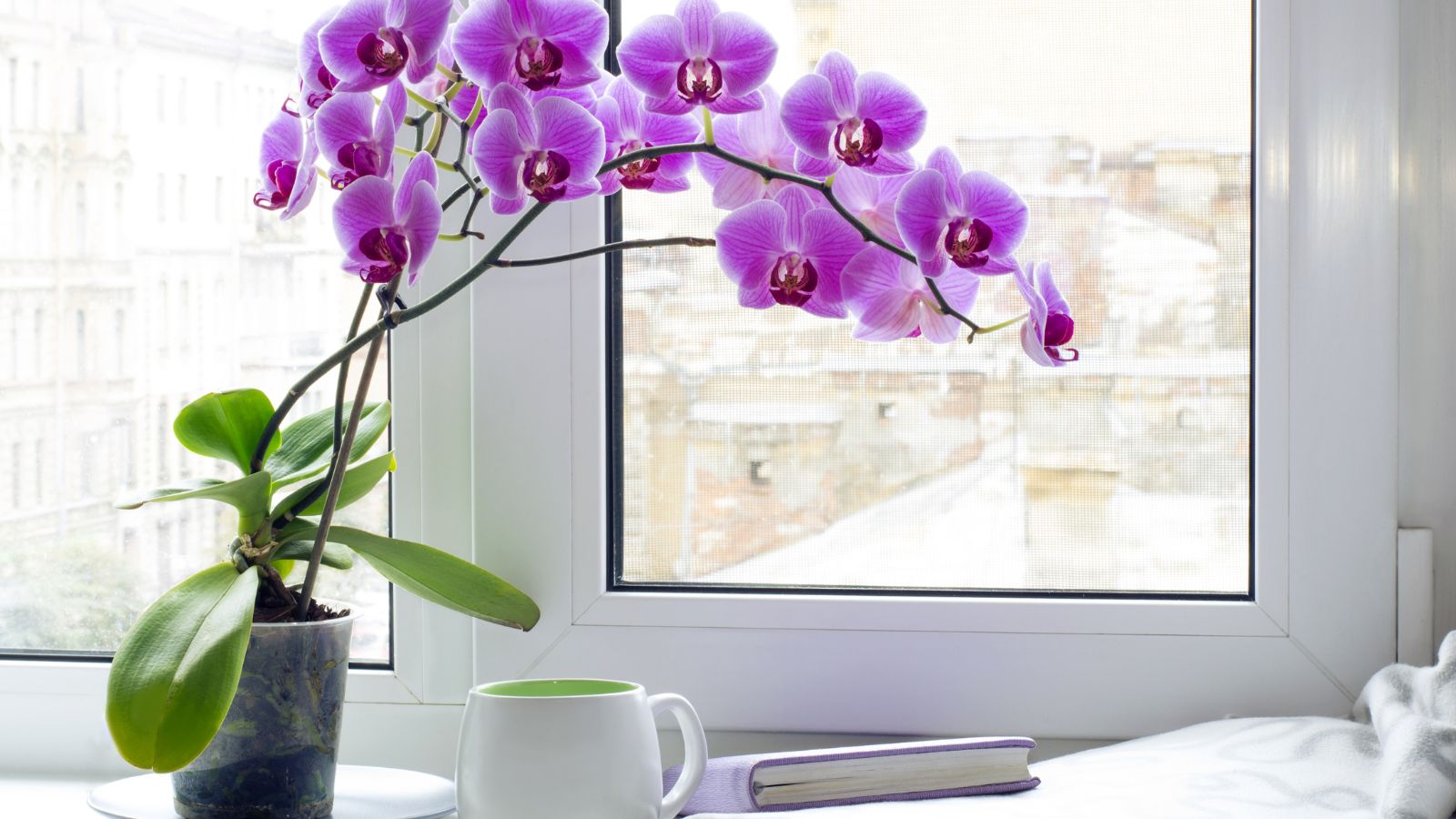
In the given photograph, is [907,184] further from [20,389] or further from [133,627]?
[20,389]

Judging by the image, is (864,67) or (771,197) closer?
(771,197)

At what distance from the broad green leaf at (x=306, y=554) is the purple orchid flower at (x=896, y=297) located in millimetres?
359

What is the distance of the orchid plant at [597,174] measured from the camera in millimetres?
571

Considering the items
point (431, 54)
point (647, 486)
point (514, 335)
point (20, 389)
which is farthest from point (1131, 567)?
point (20, 389)

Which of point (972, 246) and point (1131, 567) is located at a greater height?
point (972, 246)

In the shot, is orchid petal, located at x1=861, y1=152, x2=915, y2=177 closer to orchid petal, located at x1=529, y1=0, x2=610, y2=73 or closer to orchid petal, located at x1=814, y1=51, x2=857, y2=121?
orchid petal, located at x1=814, y1=51, x2=857, y2=121

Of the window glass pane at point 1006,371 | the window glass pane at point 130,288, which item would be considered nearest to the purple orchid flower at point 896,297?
the window glass pane at point 1006,371

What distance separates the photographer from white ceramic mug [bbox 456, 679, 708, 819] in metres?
0.64

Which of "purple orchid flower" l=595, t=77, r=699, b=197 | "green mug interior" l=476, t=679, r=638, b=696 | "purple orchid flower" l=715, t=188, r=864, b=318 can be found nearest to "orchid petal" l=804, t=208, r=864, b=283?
"purple orchid flower" l=715, t=188, r=864, b=318

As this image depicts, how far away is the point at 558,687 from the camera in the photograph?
0.77 m

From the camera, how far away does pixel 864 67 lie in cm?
97

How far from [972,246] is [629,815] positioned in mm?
368

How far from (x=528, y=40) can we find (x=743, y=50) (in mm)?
109

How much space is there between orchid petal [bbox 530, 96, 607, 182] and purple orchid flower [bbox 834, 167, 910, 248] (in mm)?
132
